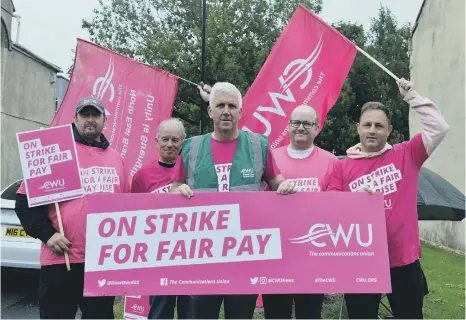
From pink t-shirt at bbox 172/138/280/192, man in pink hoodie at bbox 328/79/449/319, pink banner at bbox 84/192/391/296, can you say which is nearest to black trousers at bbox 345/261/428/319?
man in pink hoodie at bbox 328/79/449/319

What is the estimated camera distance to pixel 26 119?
68.9ft

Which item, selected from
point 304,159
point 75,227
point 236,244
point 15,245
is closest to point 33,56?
point 15,245

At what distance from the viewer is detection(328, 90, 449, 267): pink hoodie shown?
341cm

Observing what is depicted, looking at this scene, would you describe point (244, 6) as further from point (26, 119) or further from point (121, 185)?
point (121, 185)

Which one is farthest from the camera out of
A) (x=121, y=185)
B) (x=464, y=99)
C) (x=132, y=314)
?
(x=464, y=99)

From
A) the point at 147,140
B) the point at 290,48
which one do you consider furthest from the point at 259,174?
the point at 147,140

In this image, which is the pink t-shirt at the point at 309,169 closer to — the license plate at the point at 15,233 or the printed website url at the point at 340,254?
the printed website url at the point at 340,254

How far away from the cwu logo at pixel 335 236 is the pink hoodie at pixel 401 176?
9.1 inches

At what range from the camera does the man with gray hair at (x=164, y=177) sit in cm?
432

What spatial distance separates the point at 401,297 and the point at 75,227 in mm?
2314

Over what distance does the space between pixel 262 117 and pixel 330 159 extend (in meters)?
2.05

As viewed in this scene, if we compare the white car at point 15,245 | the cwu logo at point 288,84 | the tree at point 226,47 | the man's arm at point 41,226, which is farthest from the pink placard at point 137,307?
the tree at point 226,47

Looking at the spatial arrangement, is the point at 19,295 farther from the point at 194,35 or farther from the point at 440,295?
the point at 194,35

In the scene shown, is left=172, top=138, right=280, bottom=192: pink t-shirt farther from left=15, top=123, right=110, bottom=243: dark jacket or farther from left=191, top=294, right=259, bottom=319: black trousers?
left=15, top=123, right=110, bottom=243: dark jacket
